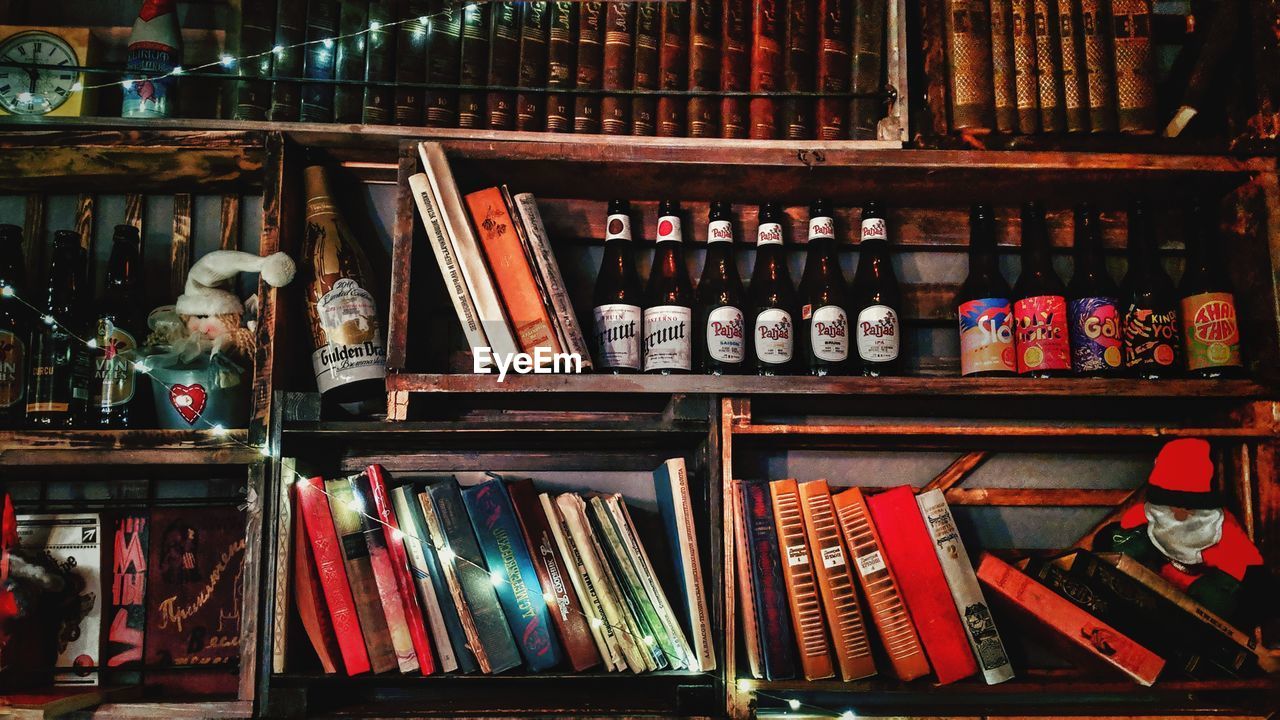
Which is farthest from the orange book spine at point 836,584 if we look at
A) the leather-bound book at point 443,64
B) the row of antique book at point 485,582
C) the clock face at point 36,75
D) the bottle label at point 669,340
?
the clock face at point 36,75

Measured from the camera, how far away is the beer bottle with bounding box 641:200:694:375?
1.39 m

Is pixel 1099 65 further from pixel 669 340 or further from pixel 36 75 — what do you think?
pixel 36 75

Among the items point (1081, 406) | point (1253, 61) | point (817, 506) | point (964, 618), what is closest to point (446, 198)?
point (817, 506)

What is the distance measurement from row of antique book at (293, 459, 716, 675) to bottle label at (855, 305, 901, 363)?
0.41 m

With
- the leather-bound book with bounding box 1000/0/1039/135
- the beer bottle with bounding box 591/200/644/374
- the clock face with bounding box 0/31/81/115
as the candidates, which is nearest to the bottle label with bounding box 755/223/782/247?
the beer bottle with bounding box 591/200/644/374

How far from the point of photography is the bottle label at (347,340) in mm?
1406

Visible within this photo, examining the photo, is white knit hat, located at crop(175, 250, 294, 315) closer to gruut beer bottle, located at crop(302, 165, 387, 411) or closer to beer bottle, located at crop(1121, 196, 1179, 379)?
gruut beer bottle, located at crop(302, 165, 387, 411)

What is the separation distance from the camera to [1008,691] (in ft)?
4.20

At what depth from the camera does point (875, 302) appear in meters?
1.61

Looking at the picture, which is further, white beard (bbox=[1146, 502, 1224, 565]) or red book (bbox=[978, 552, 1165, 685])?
white beard (bbox=[1146, 502, 1224, 565])

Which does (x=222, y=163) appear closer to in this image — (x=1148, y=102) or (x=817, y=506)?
(x=817, y=506)

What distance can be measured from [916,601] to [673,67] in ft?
3.38

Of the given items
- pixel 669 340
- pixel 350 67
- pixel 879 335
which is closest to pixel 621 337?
pixel 669 340

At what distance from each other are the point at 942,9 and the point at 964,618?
1.09 metres
